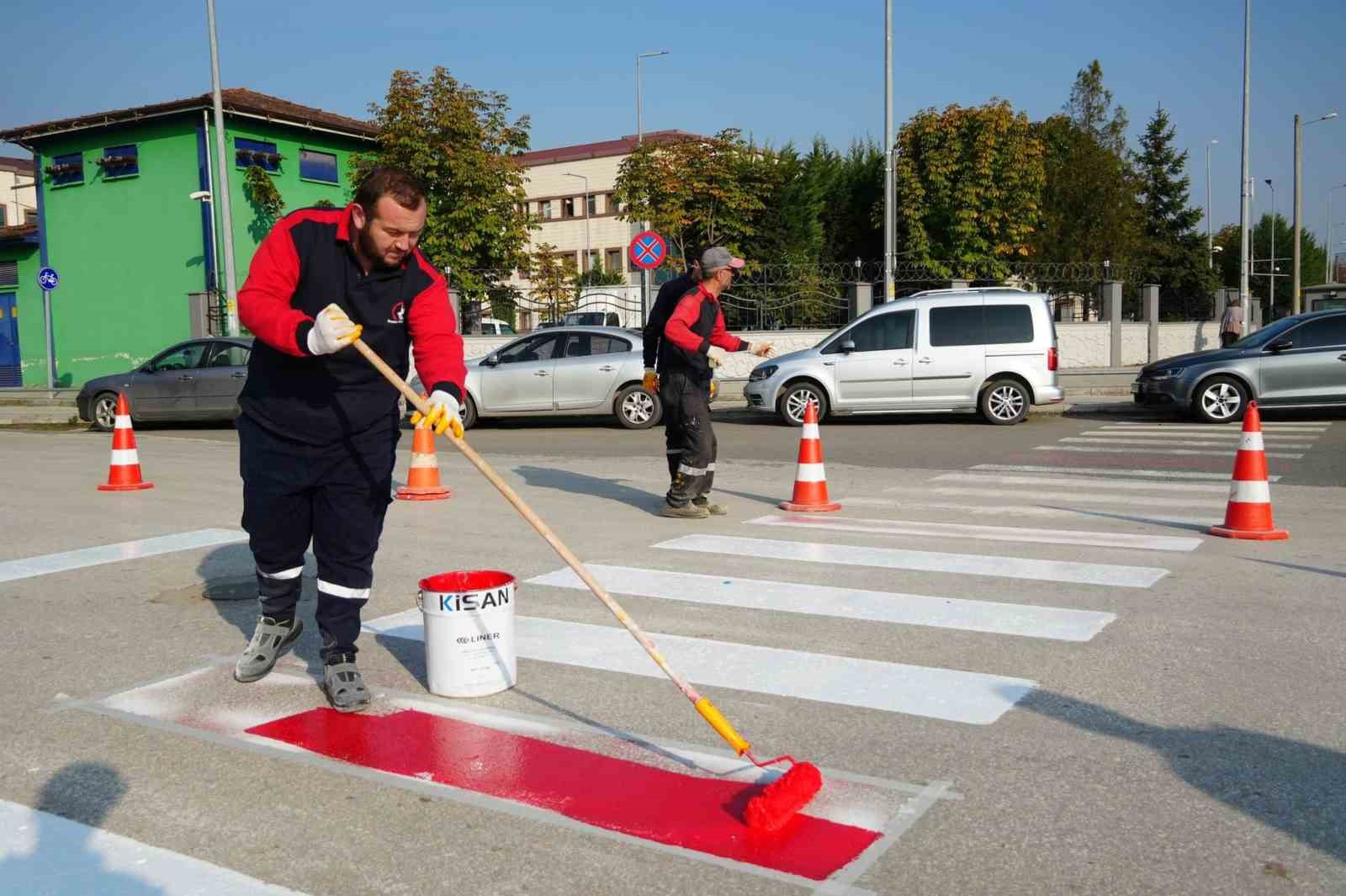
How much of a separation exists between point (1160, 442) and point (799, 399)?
5.27 meters

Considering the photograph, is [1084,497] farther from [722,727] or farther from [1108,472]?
[722,727]

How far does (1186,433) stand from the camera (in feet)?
49.9

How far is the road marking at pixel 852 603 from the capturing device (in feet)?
18.1

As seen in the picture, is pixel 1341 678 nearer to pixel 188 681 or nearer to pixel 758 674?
pixel 758 674

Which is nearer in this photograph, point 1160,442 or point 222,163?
point 1160,442

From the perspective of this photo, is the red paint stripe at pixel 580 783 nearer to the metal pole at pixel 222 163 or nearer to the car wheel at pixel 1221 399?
the car wheel at pixel 1221 399

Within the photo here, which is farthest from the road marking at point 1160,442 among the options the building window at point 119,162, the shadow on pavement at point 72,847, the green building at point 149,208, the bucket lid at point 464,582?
the building window at point 119,162

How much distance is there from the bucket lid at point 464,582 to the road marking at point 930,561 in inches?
115

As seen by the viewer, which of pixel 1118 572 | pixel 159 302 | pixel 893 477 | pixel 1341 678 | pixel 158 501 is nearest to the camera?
pixel 1341 678

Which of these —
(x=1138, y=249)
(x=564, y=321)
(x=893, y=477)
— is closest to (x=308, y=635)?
(x=893, y=477)

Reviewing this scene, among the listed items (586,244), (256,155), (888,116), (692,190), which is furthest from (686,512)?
(586,244)

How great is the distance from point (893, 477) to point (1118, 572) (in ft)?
15.9

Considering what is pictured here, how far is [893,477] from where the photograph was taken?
37.7ft

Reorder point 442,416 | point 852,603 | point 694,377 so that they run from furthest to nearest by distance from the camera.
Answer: point 694,377 < point 852,603 < point 442,416
